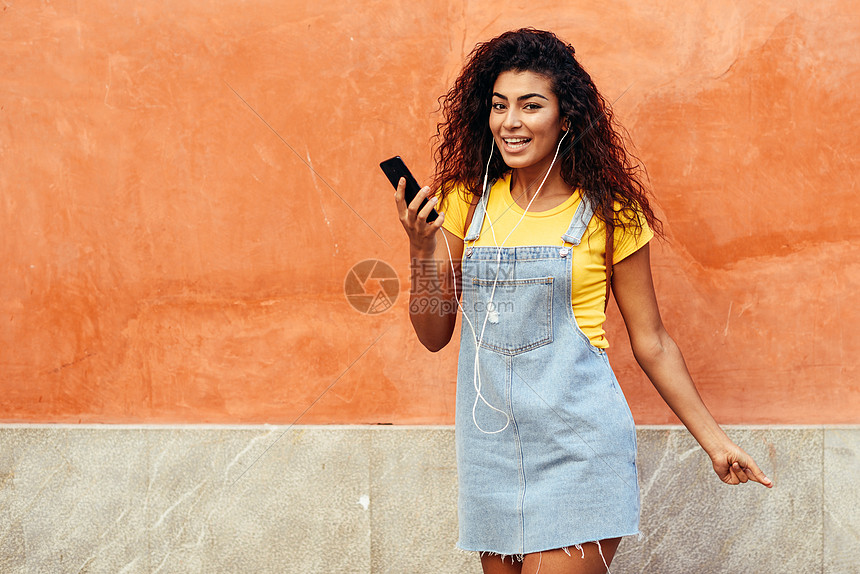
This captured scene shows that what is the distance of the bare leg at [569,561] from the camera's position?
2186 millimetres

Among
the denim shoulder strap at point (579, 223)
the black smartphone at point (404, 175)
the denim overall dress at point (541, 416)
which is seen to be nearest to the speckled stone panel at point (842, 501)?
the denim overall dress at point (541, 416)

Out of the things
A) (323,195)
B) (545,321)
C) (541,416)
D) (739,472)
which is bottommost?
(739,472)

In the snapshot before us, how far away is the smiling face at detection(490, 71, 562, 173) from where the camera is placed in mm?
2279

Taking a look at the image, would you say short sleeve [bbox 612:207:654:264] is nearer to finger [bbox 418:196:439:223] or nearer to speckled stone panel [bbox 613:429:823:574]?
finger [bbox 418:196:439:223]

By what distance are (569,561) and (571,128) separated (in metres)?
1.26

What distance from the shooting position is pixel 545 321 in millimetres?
2217

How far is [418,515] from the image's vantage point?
341 cm

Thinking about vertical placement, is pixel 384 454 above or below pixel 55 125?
below

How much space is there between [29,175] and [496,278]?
233cm

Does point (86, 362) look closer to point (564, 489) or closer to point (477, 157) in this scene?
point (477, 157)

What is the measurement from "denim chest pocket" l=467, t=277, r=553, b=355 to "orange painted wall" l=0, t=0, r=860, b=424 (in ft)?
3.75

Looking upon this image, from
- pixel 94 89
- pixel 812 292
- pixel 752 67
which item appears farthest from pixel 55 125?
pixel 812 292

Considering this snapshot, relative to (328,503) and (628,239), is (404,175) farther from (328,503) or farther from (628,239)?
(328,503)

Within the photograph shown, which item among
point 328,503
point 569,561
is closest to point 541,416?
point 569,561
